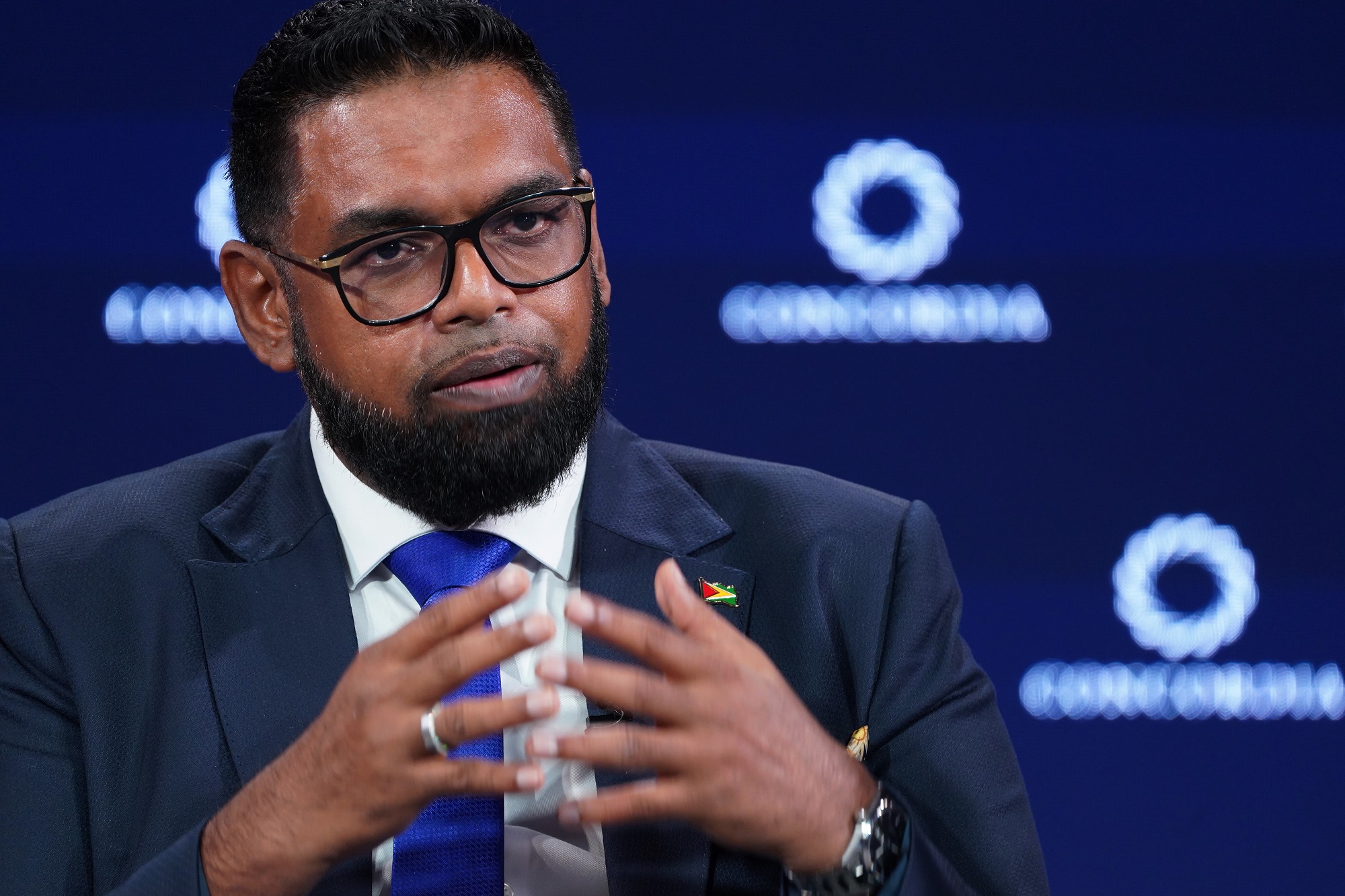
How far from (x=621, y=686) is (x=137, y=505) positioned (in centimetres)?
95

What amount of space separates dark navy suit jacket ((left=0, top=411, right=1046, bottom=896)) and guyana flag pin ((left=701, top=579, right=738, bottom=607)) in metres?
0.01

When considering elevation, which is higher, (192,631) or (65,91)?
(65,91)

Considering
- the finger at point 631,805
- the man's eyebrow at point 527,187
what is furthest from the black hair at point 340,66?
the finger at point 631,805

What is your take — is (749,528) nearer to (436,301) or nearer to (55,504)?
(436,301)

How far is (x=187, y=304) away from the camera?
2.82m

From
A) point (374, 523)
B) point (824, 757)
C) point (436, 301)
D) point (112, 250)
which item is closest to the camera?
point (824, 757)

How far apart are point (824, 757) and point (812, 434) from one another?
1.53m

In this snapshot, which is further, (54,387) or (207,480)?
(54,387)

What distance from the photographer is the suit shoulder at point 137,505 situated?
6.11 ft

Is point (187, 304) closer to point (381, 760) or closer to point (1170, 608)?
point (381, 760)

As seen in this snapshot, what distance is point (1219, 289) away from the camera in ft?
9.55

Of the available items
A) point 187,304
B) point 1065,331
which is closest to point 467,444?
point 187,304

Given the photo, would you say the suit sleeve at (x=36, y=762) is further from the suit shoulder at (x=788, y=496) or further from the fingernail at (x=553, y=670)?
the suit shoulder at (x=788, y=496)

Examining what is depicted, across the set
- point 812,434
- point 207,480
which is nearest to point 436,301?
point 207,480
